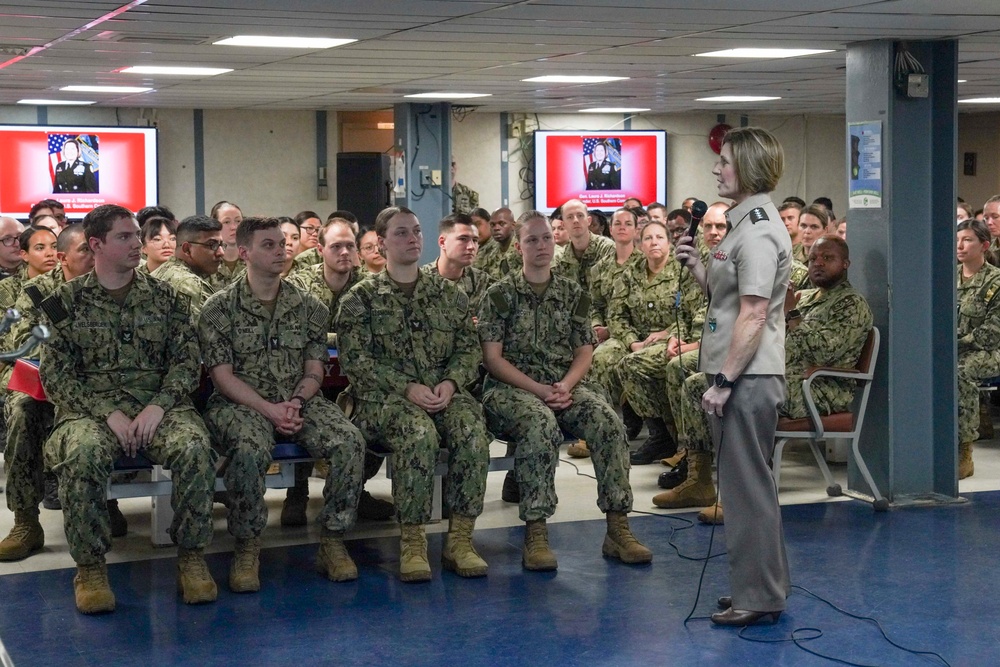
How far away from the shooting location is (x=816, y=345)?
6309 mm

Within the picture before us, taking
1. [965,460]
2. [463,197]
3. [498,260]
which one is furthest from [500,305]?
[463,197]

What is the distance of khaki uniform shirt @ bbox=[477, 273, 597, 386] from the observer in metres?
5.74

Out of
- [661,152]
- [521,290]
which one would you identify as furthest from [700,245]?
[661,152]

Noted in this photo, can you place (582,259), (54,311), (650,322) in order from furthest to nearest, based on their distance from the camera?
(582,259) → (650,322) → (54,311)

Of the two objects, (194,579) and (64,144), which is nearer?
(194,579)

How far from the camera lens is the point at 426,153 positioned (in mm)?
12484

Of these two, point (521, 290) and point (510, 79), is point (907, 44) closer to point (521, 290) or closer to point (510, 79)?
point (521, 290)

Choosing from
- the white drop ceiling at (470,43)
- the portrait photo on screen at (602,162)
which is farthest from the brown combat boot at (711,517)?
the portrait photo on screen at (602,162)

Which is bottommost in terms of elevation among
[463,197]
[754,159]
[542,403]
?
[542,403]

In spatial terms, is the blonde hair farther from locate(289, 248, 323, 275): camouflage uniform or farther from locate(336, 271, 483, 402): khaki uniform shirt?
locate(289, 248, 323, 275): camouflage uniform

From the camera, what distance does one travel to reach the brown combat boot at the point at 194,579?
4809 mm

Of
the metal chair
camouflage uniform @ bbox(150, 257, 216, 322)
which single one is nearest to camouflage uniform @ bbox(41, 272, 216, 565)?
camouflage uniform @ bbox(150, 257, 216, 322)

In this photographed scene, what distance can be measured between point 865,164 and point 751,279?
7.82ft

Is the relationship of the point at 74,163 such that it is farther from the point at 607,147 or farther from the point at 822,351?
the point at 822,351
